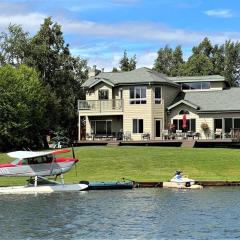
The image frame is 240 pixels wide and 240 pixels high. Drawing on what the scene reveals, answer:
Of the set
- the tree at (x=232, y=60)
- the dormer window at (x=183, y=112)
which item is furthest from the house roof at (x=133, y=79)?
the tree at (x=232, y=60)

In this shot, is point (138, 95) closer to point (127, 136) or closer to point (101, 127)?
point (127, 136)

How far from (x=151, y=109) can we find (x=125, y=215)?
132ft

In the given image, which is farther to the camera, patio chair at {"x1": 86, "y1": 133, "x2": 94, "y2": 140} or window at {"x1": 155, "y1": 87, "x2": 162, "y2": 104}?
patio chair at {"x1": 86, "y1": 133, "x2": 94, "y2": 140}

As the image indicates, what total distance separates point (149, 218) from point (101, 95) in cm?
4488

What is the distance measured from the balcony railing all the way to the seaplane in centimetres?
2942

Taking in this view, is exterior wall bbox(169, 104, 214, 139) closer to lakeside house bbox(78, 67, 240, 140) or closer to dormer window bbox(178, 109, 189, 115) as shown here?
lakeside house bbox(78, 67, 240, 140)

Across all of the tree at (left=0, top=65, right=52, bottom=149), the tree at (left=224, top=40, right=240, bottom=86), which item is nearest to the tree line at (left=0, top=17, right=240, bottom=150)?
the tree at (left=0, top=65, right=52, bottom=149)

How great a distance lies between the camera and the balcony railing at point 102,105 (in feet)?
237

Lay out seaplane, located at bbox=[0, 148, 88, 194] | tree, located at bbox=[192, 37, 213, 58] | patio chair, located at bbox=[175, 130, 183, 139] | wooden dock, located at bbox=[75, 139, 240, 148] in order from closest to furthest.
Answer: seaplane, located at bbox=[0, 148, 88, 194] < wooden dock, located at bbox=[75, 139, 240, 148] < patio chair, located at bbox=[175, 130, 183, 139] < tree, located at bbox=[192, 37, 213, 58]

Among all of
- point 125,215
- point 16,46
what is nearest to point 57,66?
point 16,46

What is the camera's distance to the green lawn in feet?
156

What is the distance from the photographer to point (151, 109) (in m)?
70.4

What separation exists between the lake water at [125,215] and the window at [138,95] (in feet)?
101

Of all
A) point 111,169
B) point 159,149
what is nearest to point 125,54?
point 159,149
